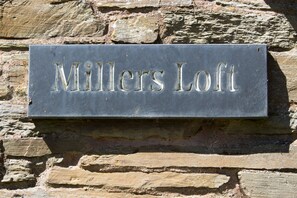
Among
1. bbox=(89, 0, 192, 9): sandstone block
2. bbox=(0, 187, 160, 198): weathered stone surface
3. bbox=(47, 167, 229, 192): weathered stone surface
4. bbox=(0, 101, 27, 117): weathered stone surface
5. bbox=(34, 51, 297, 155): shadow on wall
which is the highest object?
bbox=(89, 0, 192, 9): sandstone block

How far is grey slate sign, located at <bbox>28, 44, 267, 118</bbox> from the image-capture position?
198 centimetres

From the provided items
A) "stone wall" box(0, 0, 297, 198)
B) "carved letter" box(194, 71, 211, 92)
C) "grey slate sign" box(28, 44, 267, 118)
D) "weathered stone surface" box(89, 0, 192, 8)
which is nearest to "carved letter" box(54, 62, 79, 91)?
"grey slate sign" box(28, 44, 267, 118)

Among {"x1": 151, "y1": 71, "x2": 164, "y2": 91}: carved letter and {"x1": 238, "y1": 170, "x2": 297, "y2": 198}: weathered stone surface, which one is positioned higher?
{"x1": 151, "y1": 71, "x2": 164, "y2": 91}: carved letter

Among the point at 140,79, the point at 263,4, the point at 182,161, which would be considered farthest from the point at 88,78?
the point at 263,4

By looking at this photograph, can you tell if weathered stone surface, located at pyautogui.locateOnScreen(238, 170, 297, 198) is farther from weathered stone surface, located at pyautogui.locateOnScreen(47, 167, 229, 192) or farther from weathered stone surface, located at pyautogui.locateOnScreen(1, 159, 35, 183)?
weathered stone surface, located at pyautogui.locateOnScreen(1, 159, 35, 183)

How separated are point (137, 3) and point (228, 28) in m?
0.29

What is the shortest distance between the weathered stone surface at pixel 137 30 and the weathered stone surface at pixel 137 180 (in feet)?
1.36

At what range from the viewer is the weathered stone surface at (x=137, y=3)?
2061 mm

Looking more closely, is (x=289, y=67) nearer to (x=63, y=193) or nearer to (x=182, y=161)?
(x=182, y=161)

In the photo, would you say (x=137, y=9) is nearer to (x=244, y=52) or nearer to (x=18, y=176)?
(x=244, y=52)

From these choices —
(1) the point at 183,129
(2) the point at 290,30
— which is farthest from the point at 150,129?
(2) the point at 290,30

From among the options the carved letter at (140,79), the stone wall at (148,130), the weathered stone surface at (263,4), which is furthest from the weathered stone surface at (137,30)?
the weathered stone surface at (263,4)

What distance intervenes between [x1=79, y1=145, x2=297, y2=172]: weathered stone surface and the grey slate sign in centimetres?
13

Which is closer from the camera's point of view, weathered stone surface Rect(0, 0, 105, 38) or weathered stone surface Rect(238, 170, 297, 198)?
weathered stone surface Rect(238, 170, 297, 198)
